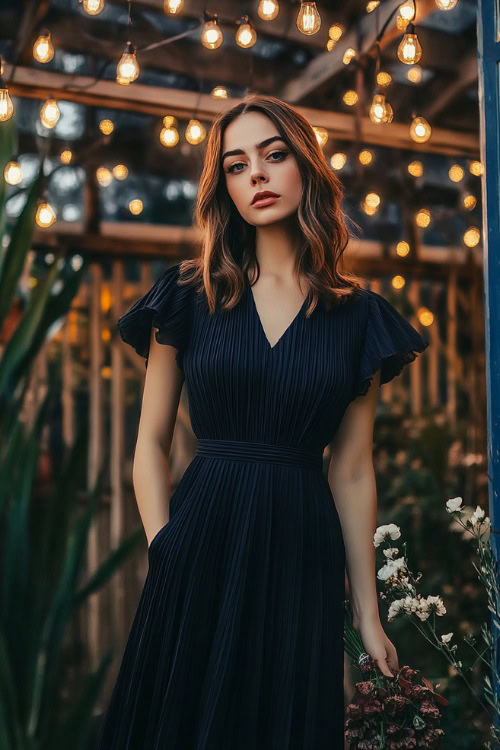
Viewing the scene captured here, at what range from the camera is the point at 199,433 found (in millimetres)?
1802

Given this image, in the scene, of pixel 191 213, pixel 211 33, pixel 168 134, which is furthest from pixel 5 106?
pixel 191 213

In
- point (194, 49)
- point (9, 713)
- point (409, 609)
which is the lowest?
point (9, 713)

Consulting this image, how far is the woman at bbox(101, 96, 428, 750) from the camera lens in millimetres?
1608

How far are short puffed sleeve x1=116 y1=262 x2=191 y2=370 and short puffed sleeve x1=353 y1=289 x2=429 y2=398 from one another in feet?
1.10

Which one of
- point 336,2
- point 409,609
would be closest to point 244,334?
point 409,609

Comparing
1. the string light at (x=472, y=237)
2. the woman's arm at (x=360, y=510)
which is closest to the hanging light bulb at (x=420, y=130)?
the string light at (x=472, y=237)

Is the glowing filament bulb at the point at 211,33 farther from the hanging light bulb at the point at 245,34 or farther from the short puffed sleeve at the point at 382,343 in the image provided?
the short puffed sleeve at the point at 382,343

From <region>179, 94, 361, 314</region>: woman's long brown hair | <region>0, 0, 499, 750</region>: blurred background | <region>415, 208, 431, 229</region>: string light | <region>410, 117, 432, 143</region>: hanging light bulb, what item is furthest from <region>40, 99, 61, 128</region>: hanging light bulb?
Result: <region>415, 208, 431, 229</region>: string light

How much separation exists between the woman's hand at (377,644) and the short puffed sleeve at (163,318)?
23.1 inches

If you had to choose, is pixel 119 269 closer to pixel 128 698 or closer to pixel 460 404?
pixel 460 404

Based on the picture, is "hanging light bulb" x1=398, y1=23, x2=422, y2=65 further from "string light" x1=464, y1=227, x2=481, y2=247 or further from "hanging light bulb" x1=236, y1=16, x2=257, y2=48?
"string light" x1=464, y1=227, x2=481, y2=247

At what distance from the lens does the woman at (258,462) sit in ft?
5.28

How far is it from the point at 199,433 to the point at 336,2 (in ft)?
9.49

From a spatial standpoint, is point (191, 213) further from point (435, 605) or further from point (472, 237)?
point (435, 605)
